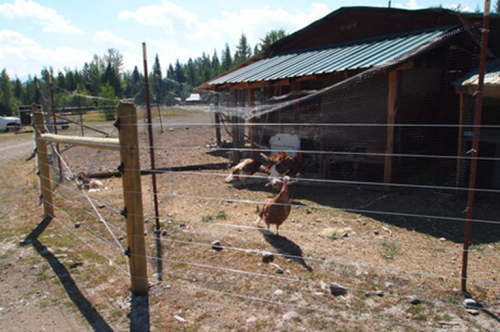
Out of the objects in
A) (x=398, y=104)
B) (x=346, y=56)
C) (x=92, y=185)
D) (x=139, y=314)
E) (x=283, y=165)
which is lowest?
(x=139, y=314)

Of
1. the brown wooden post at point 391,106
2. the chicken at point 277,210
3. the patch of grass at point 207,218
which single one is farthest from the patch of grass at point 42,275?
the brown wooden post at point 391,106

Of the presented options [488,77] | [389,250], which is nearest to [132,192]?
[389,250]

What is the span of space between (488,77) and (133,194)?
566 cm

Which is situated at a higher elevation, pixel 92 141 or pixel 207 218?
pixel 92 141

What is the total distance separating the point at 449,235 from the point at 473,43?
3.72 m

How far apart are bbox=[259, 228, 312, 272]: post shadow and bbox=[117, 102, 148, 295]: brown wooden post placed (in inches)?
60.4

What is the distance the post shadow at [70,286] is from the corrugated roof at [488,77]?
5.90m

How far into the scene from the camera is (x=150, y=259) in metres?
3.76

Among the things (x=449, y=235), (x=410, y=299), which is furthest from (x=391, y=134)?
(x=410, y=299)

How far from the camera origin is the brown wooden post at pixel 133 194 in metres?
2.92

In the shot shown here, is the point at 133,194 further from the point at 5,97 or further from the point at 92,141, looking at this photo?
the point at 5,97

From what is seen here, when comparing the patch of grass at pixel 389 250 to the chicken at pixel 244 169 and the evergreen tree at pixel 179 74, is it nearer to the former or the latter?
the chicken at pixel 244 169

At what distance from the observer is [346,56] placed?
775 cm

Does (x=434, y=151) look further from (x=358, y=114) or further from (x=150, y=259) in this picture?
(x=150, y=259)
